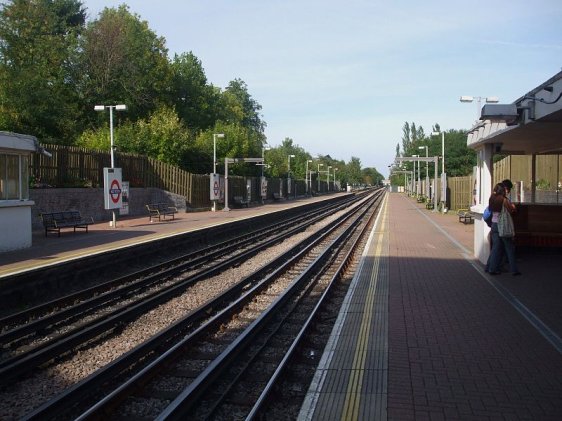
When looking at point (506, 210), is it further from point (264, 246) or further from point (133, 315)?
point (264, 246)

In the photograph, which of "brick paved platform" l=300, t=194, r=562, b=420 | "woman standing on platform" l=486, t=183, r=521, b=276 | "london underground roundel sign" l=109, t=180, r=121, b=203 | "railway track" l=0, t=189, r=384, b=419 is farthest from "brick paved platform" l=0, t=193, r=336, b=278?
"woman standing on platform" l=486, t=183, r=521, b=276

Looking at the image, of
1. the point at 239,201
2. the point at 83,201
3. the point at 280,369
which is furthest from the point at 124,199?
the point at 239,201

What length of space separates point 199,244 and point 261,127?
88.5 meters

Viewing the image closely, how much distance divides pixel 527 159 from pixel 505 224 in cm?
859

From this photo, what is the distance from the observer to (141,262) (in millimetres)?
15266

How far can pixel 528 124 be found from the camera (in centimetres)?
911

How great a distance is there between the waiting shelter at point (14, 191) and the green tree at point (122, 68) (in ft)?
122

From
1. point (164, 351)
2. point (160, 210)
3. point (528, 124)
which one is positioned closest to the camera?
point (164, 351)

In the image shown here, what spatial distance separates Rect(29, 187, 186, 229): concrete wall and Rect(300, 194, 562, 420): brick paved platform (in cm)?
1456

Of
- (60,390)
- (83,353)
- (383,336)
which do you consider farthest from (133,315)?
(383,336)

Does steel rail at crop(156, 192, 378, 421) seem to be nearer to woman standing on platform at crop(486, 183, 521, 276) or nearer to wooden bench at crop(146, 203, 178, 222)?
woman standing on platform at crop(486, 183, 521, 276)

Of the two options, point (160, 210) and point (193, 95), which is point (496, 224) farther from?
point (193, 95)

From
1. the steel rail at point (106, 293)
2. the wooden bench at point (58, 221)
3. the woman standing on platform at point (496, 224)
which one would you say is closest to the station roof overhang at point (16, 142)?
the wooden bench at point (58, 221)

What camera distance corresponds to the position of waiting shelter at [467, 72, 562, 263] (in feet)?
28.6
